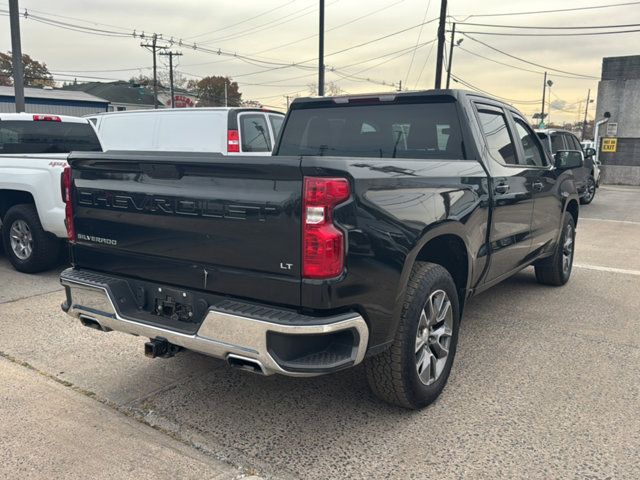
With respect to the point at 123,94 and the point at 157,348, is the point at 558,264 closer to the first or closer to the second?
the point at 157,348

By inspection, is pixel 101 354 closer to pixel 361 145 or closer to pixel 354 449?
pixel 354 449

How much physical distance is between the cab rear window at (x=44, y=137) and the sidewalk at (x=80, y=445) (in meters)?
4.47

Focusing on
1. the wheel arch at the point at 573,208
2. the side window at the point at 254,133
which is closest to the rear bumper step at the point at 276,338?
the wheel arch at the point at 573,208

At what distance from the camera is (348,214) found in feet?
8.55

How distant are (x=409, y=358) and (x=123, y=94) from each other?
69.7 meters

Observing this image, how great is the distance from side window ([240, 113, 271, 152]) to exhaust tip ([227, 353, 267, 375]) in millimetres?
6634

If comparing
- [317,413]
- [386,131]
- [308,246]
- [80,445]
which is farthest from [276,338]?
[386,131]

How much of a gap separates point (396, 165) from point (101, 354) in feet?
8.85

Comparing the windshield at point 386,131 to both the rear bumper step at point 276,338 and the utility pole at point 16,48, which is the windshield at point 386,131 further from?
the utility pole at point 16,48

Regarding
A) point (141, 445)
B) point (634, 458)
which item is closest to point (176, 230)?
point (141, 445)

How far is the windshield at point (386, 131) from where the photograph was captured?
4062 mm

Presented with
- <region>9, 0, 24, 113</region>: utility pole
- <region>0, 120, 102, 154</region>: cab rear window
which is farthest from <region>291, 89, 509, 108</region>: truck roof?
<region>9, 0, 24, 113</region>: utility pole

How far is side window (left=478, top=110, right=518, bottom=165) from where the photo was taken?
14.0 ft

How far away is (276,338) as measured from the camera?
8.48 feet
